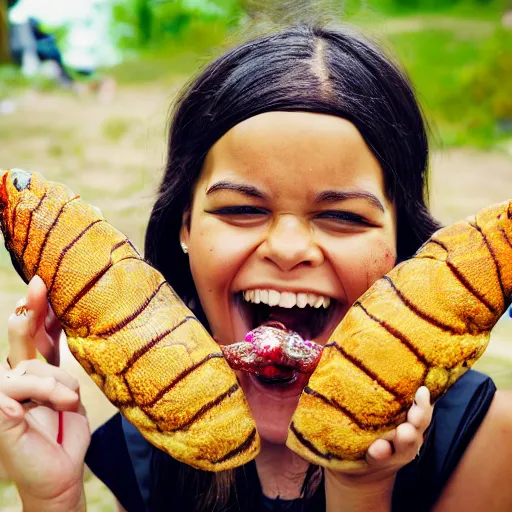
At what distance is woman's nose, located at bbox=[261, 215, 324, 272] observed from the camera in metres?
1.75

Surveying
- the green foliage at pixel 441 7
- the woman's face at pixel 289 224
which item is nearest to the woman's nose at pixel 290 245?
the woman's face at pixel 289 224

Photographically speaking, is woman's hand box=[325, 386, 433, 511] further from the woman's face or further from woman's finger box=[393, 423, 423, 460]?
the woman's face

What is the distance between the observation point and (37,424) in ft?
5.99

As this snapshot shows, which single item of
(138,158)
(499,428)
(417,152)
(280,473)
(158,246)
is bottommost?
(138,158)

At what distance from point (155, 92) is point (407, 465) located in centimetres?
971

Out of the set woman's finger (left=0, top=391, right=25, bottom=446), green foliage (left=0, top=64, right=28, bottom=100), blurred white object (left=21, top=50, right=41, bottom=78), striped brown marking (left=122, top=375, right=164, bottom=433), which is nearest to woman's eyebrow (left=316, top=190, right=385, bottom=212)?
striped brown marking (left=122, top=375, right=164, bottom=433)

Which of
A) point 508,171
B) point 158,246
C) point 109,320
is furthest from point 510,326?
point 508,171

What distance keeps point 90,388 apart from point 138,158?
5.39 m

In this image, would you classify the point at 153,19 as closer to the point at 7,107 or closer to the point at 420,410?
the point at 7,107

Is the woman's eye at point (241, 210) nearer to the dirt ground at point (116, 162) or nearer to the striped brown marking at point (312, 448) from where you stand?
the striped brown marking at point (312, 448)

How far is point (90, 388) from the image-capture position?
358 centimetres

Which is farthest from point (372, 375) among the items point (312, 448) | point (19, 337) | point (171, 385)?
point (19, 337)

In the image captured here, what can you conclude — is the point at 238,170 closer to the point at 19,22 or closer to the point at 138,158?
the point at 138,158

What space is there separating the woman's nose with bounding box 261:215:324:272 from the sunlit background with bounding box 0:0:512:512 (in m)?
0.75
